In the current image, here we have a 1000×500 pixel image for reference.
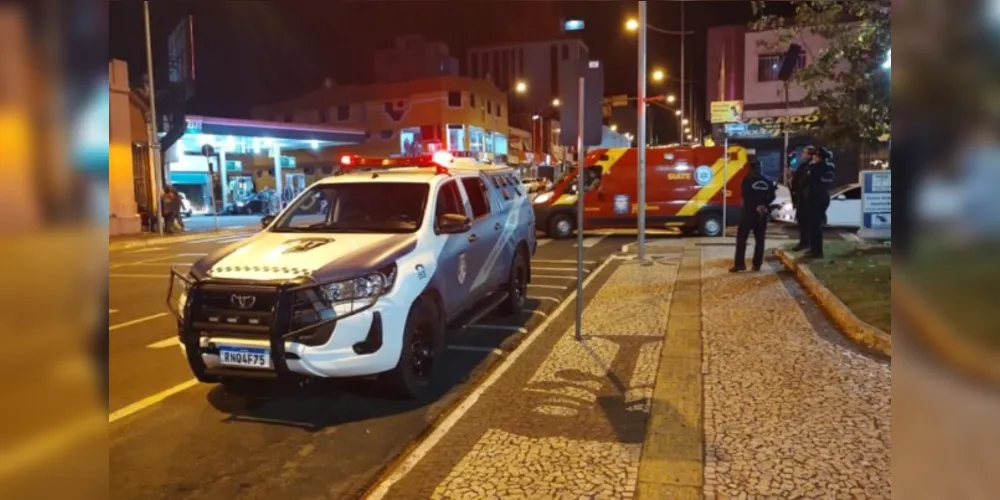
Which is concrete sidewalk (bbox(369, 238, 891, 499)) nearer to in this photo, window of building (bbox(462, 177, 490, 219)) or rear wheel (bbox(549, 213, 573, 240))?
window of building (bbox(462, 177, 490, 219))

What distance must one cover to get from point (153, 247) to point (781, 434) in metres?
18.9

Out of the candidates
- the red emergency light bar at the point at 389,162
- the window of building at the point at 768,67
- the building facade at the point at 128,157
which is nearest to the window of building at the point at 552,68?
the window of building at the point at 768,67

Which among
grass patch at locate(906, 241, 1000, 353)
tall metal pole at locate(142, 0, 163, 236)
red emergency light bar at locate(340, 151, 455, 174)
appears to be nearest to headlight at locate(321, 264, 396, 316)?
red emergency light bar at locate(340, 151, 455, 174)

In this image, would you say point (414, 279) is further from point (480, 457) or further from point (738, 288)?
point (738, 288)

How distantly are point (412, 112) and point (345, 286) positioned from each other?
1861 inches

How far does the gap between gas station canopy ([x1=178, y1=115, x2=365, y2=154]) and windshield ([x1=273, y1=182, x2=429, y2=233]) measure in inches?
973

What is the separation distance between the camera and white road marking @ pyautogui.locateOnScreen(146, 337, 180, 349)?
763 centimetres

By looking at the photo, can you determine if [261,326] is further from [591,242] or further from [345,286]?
[591,242]

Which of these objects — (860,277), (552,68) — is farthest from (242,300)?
(552,68)

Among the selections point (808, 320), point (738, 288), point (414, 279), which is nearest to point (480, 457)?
point (414, 279)

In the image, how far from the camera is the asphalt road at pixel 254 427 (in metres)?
4.26

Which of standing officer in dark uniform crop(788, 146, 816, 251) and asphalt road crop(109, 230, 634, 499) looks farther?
standing officer in dark uniform crop(788, 146, 816, 251)

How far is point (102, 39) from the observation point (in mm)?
1366

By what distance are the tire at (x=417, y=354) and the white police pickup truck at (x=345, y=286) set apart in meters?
0.01
